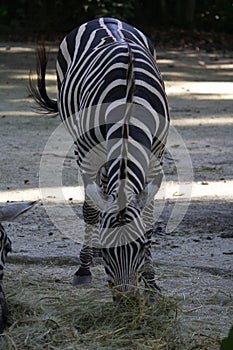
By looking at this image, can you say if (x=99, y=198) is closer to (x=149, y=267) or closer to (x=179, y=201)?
(x=149, y=267)

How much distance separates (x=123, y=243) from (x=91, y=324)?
0.51m

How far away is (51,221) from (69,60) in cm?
136

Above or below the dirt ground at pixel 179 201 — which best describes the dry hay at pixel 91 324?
above

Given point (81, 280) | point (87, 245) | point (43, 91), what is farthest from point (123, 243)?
point (43, 91)

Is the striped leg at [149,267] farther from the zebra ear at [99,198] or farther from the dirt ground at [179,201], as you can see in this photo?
the zebra ear at [99,198]

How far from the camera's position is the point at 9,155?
29.6 ft

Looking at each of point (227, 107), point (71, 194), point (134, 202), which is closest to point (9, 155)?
point (71, 194)

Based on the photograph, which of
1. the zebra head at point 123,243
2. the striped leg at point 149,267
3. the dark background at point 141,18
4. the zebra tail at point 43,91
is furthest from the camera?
the dark background at point 141,18

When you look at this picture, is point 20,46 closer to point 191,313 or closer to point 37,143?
point 37,143

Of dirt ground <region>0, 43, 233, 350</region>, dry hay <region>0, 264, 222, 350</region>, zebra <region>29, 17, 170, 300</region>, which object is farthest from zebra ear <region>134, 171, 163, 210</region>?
dirt ground <region>0, 43, 233, 350</region>

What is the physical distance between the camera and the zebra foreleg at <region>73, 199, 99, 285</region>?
5.55 metres

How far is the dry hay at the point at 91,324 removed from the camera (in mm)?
4266

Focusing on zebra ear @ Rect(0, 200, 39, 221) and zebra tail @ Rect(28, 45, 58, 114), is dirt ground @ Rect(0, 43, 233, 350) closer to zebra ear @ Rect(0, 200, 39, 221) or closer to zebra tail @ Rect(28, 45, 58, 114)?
zebra tail @ Rect(28, 45, 58, 114)

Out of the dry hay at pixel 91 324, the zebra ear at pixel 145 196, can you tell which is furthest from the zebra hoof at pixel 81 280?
the zebra ear at pixel 145 196
